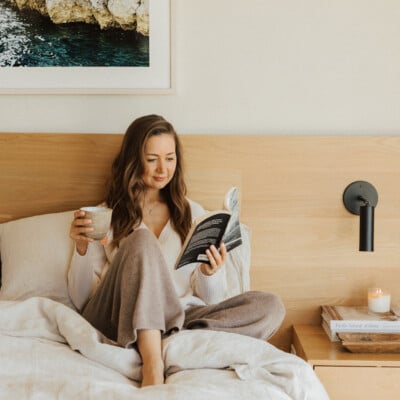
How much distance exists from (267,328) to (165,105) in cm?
94

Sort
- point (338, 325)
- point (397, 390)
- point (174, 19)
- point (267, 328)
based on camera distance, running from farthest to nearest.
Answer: point (174, 19) < point (338, 325) < point (397, 390) < point (267, 328)

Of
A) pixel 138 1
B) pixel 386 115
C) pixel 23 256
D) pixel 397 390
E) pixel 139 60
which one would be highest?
pixel 138 1

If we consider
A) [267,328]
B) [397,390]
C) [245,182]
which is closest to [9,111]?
[245,182]

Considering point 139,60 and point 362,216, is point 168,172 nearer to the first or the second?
point 139,60

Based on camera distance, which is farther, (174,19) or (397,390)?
(174,19)

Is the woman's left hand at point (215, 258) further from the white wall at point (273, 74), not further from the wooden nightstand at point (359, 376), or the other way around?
the white wall at point (273, 74)

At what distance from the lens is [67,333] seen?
1.73 meters

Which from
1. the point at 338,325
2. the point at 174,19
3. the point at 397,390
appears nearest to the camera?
the point at 397,390

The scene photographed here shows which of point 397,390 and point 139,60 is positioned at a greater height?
point 139,60

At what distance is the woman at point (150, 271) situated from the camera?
175 cm

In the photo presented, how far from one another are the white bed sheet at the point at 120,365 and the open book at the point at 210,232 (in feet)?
0.75

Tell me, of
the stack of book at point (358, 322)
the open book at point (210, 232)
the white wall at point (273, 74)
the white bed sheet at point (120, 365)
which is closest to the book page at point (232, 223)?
the open book at point (210, 232)

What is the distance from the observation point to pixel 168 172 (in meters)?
2.20

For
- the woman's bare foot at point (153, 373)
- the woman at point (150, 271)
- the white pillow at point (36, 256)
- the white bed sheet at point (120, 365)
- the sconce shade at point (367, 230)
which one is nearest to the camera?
the white bed sheet at point (120, 365)
